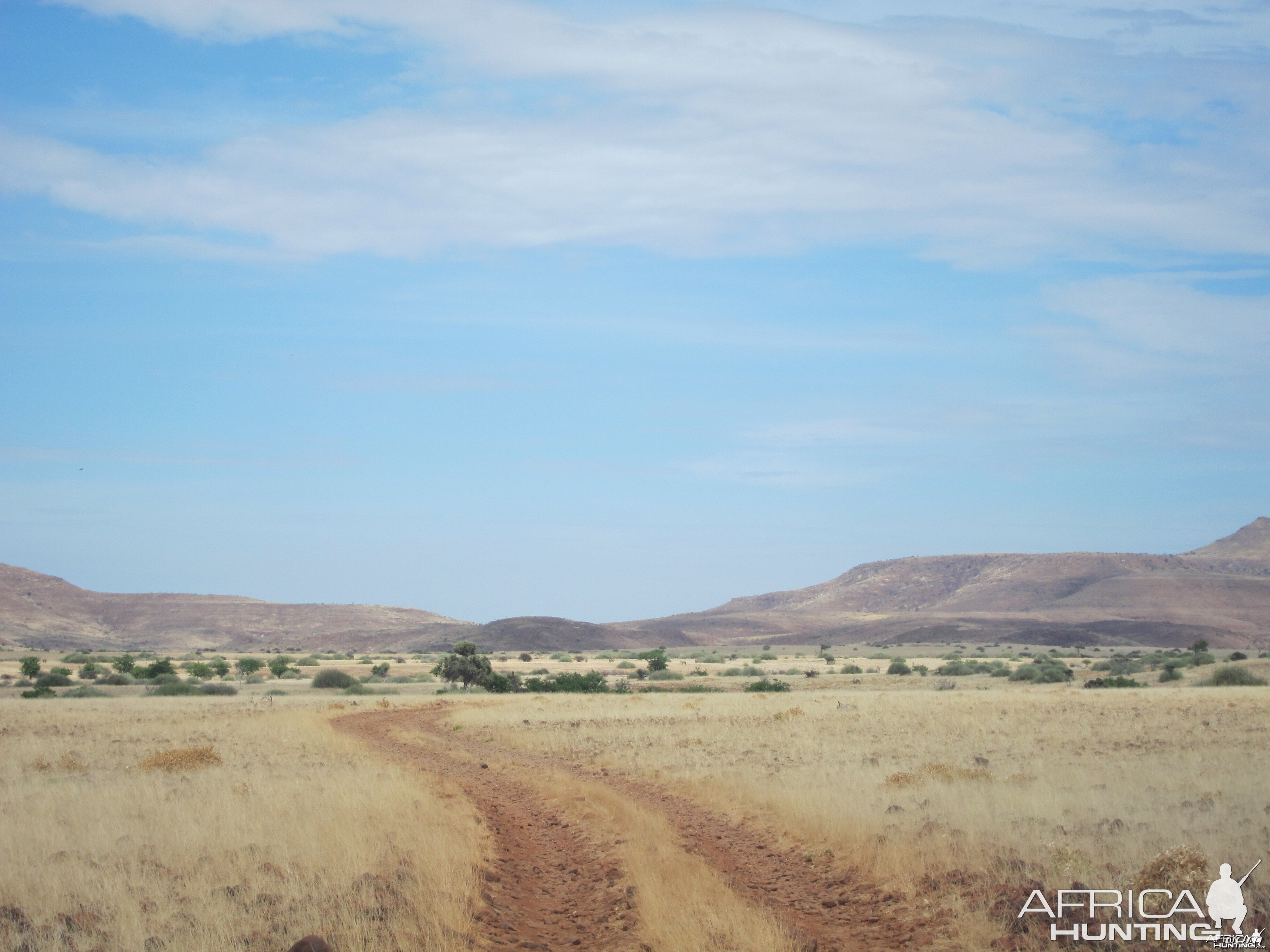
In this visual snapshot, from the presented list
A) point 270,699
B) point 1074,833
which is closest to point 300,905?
point 1074,833

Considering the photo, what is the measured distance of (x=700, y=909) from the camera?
8859 mm

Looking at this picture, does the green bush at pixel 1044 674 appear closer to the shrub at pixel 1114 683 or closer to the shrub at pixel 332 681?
the shrub at pixel 1114 683

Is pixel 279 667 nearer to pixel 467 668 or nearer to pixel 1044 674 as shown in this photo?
pixel 467 668

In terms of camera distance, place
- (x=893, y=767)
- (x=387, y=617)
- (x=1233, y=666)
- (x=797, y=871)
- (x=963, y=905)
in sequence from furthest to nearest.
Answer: (x=387, y=617) < (x=1233, y=666) < (x=893, y=767) < (x=797, y=871) < (x=963, y=905)

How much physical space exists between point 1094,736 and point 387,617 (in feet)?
562

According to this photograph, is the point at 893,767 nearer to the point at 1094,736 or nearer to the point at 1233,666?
the point at 1094,736

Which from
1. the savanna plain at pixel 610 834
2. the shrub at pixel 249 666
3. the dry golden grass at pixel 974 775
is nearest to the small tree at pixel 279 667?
the shrub at pixel 249 666

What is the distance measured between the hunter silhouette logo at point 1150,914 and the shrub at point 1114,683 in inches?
1586

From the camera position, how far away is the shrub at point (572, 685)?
50812mm

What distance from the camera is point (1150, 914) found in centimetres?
821

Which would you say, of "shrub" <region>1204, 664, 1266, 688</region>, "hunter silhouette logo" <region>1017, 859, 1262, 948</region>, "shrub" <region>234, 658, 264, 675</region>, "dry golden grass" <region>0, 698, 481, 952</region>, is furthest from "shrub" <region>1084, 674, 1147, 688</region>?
"shrub" <region>234, 658, 264, 675</region>

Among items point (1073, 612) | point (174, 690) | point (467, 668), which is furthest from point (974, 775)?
point (1073, 612)

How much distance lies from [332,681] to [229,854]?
44049 mm

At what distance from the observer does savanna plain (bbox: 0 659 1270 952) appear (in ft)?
28.0
